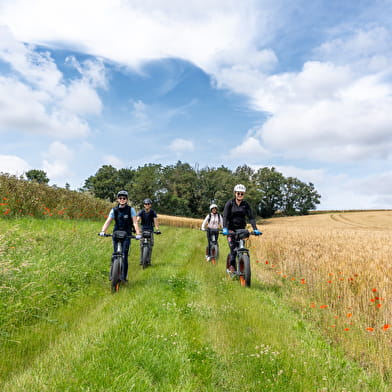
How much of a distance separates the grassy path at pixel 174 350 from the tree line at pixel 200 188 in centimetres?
6178

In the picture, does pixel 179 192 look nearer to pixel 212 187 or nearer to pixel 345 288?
pixel 212 187

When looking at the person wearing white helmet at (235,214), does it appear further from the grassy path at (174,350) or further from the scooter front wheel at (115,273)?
the scooter front wheel at (115,273)

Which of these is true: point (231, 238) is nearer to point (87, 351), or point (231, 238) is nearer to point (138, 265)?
point (138, 265)

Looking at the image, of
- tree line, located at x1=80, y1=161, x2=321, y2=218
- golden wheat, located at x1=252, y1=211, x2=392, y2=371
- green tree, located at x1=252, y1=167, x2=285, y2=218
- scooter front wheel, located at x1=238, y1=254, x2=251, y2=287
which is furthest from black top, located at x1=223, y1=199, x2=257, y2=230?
green tree, located at x1=252, y1=167, x2=285, y2=218

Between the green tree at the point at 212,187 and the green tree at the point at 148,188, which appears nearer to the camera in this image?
the green tree at the point at 212,187

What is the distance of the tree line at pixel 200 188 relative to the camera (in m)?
72.6

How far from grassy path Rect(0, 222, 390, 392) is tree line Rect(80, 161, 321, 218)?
61.8 meters

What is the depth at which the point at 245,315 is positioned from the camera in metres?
5.77

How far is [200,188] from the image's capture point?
3091 inches

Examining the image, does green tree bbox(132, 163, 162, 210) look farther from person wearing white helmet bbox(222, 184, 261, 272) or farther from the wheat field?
person wearing white helmet bbox(222, 184, 261, 272)

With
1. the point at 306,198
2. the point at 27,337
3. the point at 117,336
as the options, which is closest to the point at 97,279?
the point at 27,337

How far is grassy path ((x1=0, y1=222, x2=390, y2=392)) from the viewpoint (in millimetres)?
3342

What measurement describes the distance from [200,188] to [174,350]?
74.7 m

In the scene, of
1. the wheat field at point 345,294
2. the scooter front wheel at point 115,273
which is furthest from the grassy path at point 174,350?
the scooter front wheel at point 115,273
